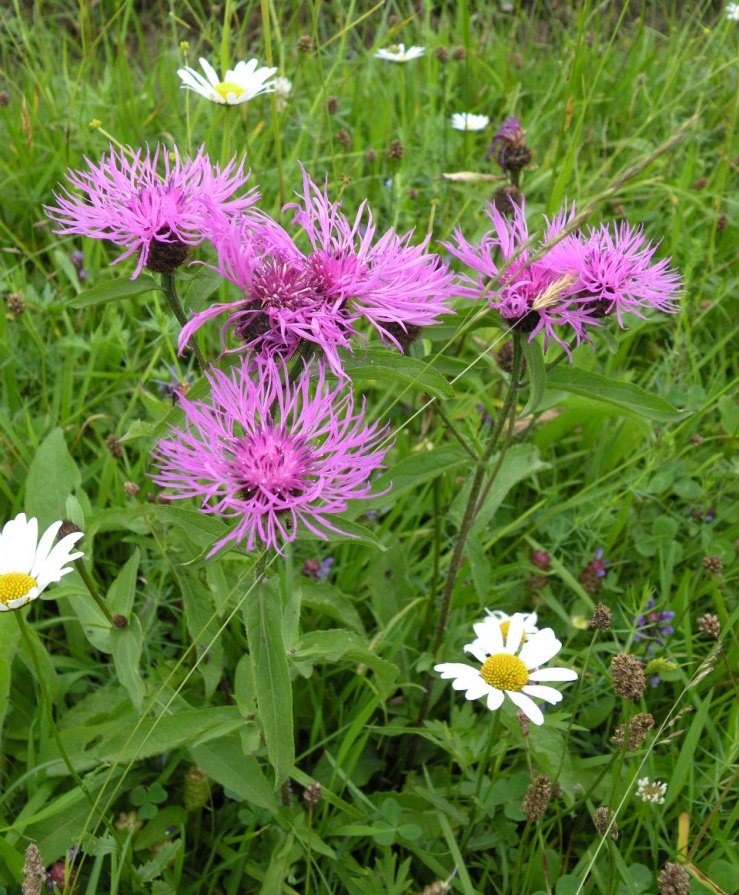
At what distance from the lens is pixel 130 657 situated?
4.89 ft

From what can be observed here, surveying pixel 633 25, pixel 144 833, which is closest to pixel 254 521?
pixel 144 833

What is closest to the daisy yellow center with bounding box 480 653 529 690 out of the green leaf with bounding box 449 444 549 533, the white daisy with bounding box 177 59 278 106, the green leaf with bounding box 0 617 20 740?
the green leaf with bounding box 449 444 549 533

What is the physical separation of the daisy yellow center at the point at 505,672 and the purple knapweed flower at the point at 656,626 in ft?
1.73

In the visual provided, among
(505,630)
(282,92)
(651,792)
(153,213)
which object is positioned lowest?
(651,792)

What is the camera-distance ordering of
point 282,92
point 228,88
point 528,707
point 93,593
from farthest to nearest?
point 282,92
point 228,88
point 93,593
point 528,707

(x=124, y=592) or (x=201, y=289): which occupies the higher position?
(x=201, y=289)

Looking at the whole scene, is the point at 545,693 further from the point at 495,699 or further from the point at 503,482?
the point at 503,482

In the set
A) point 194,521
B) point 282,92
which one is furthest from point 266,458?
point 282,92

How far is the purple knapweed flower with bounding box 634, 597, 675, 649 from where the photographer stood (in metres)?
1.86

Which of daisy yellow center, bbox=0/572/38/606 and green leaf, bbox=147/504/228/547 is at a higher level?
green leaf, bbox=147/504/228/547

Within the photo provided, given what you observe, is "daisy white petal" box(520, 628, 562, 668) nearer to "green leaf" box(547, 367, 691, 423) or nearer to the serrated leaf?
"green leaf" box(547, 367, 691, 423)

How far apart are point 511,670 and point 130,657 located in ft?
2.21

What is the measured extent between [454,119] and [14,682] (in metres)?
2.49

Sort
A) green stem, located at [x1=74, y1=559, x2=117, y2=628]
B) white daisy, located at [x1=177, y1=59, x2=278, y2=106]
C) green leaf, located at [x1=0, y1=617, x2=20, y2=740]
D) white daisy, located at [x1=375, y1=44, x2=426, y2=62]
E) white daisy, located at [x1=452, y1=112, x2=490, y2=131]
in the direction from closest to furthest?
green stem, located at [x1=74, y1=559, x2=117, y2=628] < green leaf, located at [x1=0, y1=617, x2=20, y2=740] < white daisy, located at [x1=177, y1=59, x2=278, y2=106] < white daisy, located at [x1=452, y1=112, x2=490, y2=131] < white daisy, located at [x1=375, y1=44, x2=426, y2=62]
